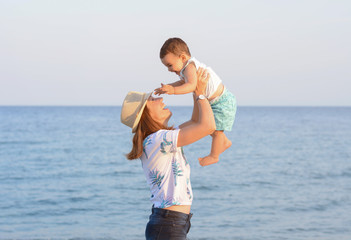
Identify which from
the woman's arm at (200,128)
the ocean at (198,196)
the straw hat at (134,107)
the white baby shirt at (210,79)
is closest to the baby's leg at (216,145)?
the white baby shirt at (210,79)

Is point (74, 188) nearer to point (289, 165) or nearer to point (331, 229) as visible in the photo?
point (331, 229)

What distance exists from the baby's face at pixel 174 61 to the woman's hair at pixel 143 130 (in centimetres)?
42

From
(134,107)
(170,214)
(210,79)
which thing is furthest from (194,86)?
(170,214)

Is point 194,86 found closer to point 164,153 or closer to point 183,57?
point 183,57

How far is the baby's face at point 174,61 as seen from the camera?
3.23m

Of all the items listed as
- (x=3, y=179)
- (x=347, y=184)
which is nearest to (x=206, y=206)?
(x=347, y=184)

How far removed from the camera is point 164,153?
2.97 meters

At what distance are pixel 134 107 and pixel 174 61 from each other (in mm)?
464

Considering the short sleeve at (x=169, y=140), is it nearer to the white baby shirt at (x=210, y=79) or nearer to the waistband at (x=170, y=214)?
the waistband at (x=170, y=214)

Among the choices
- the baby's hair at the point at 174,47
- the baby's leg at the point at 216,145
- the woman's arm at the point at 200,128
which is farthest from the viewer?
the baby's leg at the point at 216,145

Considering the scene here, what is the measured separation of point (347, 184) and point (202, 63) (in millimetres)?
17223

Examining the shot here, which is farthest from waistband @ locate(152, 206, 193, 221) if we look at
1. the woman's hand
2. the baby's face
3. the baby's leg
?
the baby's face

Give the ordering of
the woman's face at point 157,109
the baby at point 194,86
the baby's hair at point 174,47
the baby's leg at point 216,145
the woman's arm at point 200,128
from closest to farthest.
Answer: the woman's arm at point 200,128
the woman's face at point 157,109
the baby at point 194,86
the baby's hair at point 174,47
the baby's leg at point 216,145

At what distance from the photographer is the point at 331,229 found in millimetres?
11797
